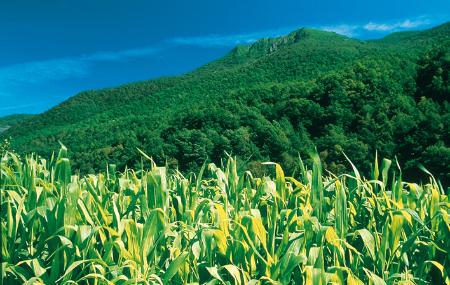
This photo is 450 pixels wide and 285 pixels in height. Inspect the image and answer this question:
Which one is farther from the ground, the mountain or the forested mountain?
the mountain

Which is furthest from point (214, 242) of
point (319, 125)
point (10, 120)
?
point (10, 120)

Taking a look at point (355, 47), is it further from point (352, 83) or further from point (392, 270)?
point (392, 270)

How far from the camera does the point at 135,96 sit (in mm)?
92562

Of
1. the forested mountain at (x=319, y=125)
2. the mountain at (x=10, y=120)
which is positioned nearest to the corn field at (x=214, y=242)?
the forested mountain at (x=319, y=125)

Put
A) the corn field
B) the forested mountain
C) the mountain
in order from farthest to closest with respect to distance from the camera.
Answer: the mountain
the forested mountain
the corn field

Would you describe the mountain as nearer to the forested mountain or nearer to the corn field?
the forested mountain

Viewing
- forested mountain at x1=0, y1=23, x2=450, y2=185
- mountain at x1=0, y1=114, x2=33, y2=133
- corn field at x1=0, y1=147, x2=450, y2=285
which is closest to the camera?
corn field at x1=0, y1=147, x2=450, y2=285

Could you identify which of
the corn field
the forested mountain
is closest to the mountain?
the forested mountain

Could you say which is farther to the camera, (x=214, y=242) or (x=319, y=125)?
(x=319, y=125)

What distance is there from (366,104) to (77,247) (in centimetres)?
4374

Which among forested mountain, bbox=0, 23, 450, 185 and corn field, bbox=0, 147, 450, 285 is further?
forested mountain, bbox=0, 23, 450, 185

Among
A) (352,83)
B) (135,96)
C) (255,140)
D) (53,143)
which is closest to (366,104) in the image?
(352,83)

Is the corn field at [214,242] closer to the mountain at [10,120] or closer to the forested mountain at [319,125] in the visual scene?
the forested mountain at [319,125]

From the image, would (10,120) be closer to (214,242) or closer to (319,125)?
(319,125)
